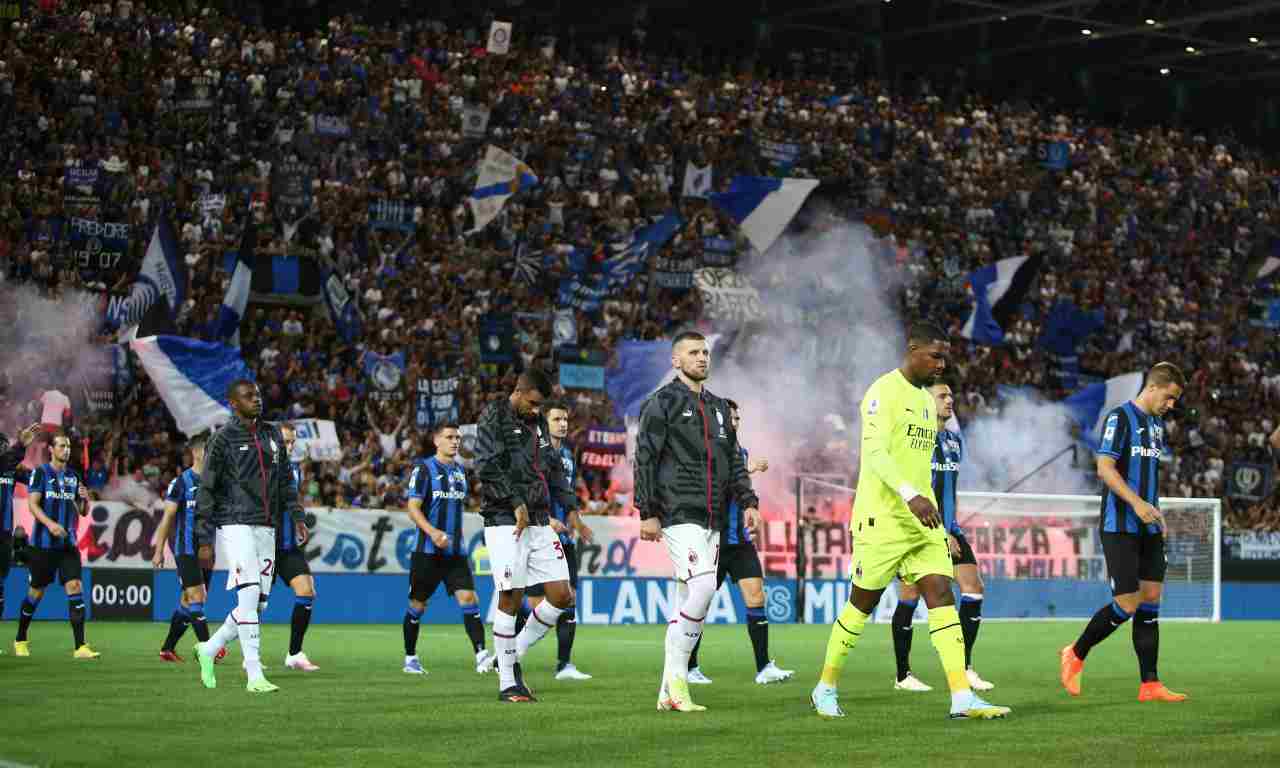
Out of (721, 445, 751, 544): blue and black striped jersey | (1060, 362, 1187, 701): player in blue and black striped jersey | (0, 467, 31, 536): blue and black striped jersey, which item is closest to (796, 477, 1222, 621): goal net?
(0, 467, 31, 536): blue and black striped jersey

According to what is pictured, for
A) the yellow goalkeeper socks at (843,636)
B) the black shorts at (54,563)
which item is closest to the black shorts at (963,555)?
the yellow goalkeeper socks at (843,636)

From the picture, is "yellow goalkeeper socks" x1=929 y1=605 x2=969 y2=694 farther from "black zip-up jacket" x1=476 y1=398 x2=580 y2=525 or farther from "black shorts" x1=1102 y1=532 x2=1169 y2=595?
"black zip-up jacket" x1=476 y1=398 x2=580 y2=525

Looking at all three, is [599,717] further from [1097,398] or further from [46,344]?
[1097,398]

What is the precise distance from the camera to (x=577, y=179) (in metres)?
38.4

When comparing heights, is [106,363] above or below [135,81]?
below

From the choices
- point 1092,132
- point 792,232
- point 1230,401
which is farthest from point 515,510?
point 1092,132

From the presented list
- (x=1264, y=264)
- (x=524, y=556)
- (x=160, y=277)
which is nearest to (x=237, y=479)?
(x=524, y=556)

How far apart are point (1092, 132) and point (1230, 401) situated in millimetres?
10142

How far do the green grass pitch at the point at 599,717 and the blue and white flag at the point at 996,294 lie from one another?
21870 mm

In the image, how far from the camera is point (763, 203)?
128 feet

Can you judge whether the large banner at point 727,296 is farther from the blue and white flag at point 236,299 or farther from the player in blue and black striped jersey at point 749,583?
the player in blue and black striped jersey at point 749,583

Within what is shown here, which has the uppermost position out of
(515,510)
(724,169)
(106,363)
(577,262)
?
(724,169)

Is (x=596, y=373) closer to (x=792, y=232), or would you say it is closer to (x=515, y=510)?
(x=792, y=232)

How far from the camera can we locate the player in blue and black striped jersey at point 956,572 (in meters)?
13.8
